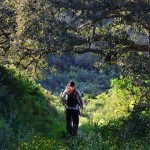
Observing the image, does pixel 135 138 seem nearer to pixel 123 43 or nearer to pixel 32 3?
pixel 123 43

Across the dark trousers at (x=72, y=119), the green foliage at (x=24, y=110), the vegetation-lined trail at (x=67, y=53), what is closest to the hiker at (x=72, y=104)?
the dark trousers at (x=72, y=119)

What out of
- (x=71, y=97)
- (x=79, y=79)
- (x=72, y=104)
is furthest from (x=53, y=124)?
(x=79, y=79)

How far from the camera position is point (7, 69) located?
1567cm

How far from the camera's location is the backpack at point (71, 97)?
42.0ft

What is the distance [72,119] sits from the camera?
13250 millimetres

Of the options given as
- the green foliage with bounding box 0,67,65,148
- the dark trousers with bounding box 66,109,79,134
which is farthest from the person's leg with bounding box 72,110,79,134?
the green foliage with bounding box 0,67,65,148

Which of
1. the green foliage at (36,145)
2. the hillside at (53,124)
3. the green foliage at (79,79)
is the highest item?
the green foliage at (79,79)

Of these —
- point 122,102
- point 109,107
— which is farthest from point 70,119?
point 109,107

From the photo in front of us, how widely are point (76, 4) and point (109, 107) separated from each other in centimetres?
890

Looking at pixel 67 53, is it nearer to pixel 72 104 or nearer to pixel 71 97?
A: pixel 71 97

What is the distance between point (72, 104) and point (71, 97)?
0.74 ft

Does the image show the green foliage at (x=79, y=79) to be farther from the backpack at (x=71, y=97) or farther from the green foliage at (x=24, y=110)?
the backpack at (x=71, y=97)

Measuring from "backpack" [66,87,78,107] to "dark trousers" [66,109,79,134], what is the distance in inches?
8.8

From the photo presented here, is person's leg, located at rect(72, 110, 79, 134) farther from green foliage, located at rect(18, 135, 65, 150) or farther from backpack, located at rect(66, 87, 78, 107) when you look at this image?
green foliage, located at rect(18, 135, 65, 150)
